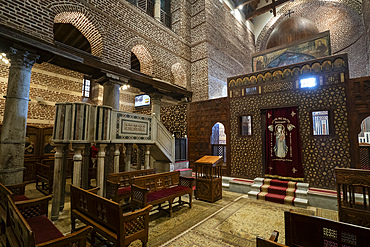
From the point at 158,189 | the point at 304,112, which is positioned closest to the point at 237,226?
the point at 158,189

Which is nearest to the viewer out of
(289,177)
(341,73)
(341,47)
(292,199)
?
(292,199)

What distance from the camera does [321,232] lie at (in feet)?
6.59

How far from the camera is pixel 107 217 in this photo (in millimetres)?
2748

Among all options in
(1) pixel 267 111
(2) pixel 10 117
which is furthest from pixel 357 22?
(2) pixel 10 117

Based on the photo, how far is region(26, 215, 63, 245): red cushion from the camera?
2299 mm

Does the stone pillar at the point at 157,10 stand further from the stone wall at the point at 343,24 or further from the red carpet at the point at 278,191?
the stone wall at the point at 343,24

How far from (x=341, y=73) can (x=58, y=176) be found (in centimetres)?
861

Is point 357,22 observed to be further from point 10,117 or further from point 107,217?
point 10,117

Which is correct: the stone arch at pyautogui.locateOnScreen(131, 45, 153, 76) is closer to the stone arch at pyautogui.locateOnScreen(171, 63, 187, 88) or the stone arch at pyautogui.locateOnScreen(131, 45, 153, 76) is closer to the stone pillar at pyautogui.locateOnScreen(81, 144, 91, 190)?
the stone arch at pyautogui.locateOnScreen(171, 63, 187, 88)

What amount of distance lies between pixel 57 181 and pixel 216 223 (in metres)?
3.62

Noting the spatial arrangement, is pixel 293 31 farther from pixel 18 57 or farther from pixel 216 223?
pixel 18 57

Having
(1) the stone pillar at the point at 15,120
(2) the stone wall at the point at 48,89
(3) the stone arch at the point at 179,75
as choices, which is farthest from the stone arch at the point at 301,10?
(1) the stone pillar at the point at 15,120

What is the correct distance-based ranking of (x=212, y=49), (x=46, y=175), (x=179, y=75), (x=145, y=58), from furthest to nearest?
(x=212, y=49) → (x=179, y=75) → (x=145, y=58) → (x=46, y=175)

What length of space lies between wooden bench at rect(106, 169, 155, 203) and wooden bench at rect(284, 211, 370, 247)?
136 inches
